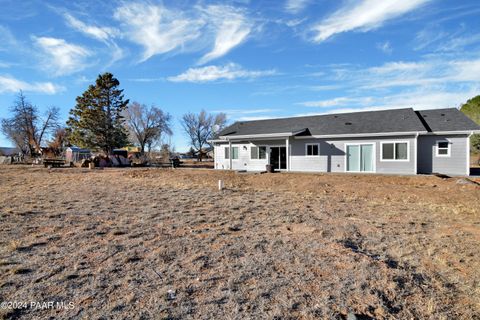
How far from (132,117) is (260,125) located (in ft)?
109

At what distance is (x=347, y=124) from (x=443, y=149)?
5.82 m

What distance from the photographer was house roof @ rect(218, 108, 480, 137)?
16.8 meters

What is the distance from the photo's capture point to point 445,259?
4324mm

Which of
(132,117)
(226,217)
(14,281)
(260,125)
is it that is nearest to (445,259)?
(226,217)

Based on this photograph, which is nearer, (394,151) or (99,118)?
(394,151)

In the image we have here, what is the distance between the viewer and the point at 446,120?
17.4 meters

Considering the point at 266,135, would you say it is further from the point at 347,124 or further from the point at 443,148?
the point at 443,148

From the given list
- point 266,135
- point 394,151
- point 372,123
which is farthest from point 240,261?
point 372,123

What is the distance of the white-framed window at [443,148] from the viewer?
16.5 metres

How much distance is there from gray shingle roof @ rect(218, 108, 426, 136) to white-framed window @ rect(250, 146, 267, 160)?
52.0 inches

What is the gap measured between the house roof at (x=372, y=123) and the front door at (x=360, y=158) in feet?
3.36

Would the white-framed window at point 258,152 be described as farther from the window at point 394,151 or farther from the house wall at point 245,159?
the window at point 394,151

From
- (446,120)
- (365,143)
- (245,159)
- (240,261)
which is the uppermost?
(446,120)

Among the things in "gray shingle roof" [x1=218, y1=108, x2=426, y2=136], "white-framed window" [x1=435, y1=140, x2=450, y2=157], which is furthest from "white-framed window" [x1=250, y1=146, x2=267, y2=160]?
"white-framed window" [x1=435, y1=140, x2=450, y2=157]
